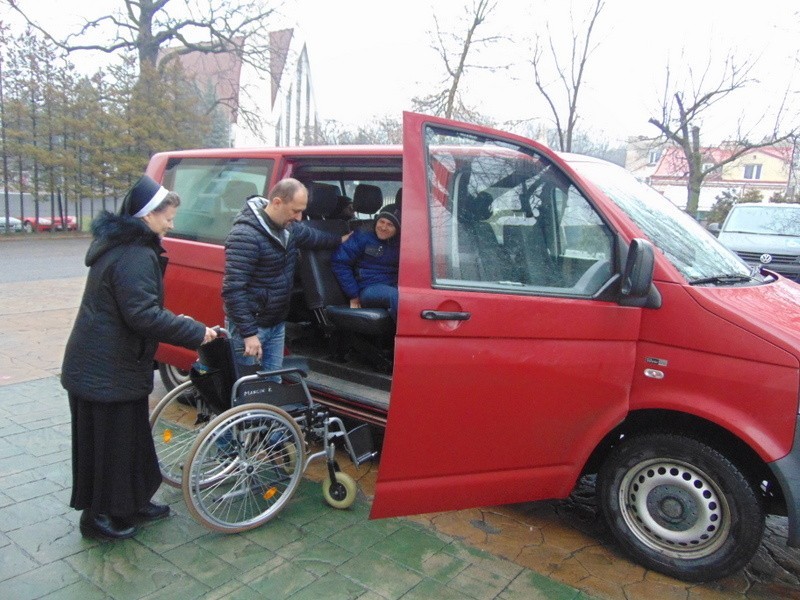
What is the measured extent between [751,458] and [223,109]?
41.6 m

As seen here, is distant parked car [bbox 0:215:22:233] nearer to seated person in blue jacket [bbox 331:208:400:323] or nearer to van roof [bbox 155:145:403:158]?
van roof [bbox 155:145:403:158]

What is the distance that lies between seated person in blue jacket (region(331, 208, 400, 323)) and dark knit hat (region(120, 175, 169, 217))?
1.81m

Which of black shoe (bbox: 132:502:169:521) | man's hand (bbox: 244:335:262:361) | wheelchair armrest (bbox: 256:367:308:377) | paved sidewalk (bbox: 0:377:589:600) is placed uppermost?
man's hand (bbox: 244:335:262:361)

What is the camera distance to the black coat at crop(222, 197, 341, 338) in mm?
3518

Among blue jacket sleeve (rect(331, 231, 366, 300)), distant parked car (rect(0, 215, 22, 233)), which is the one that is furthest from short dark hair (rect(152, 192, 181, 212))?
distant parked car (rect(0, 215, 22, 233))

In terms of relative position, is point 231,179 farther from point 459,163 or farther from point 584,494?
point 584,494

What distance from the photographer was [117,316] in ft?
9.46

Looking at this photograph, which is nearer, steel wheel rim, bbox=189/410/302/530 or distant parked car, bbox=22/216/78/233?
steel wheel rim, bbox=189/410/302/530

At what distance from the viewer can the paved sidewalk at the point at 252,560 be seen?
8.95ft

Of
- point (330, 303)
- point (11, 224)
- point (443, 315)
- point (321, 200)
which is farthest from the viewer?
point (11, 224)

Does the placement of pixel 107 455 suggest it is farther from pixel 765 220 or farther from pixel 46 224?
pixel 46 224

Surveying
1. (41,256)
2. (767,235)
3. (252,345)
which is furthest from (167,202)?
(41,256)

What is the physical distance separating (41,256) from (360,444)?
672 inches

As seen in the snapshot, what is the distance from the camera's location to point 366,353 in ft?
14.5
